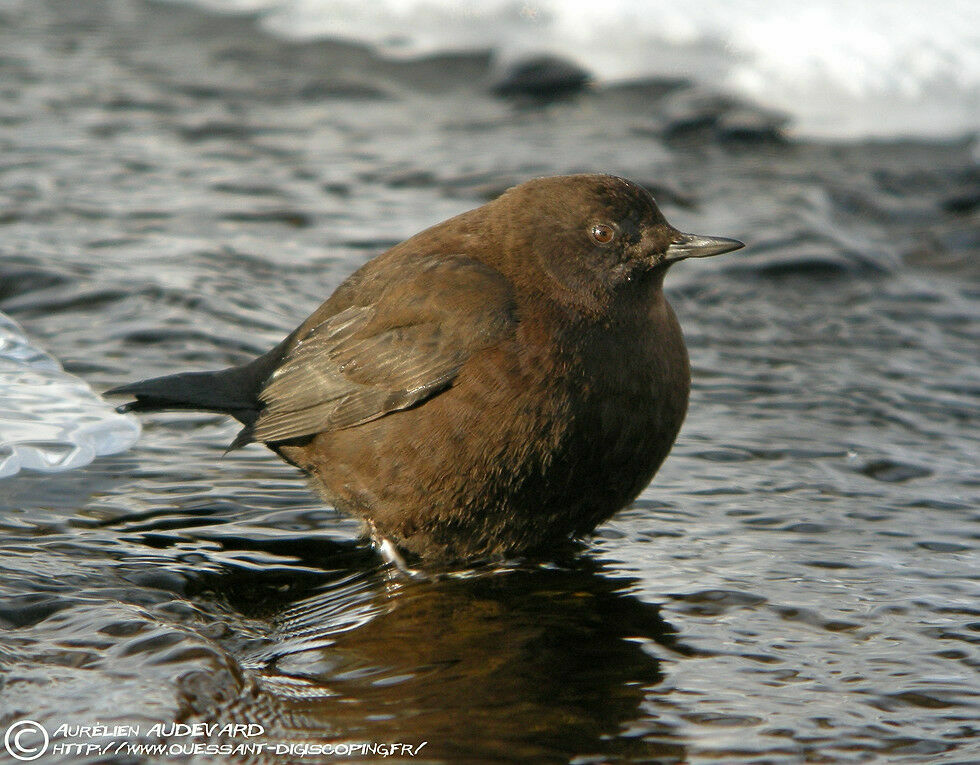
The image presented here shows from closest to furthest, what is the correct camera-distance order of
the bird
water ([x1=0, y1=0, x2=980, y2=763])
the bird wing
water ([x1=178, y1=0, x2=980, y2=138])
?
water ([x1=0, y1=0, x2=980, y2=763])
the bird
the bird wing
water ([x1=178, y1=0, x2=980, y2=138])

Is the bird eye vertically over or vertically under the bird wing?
over

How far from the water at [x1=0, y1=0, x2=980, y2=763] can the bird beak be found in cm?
86

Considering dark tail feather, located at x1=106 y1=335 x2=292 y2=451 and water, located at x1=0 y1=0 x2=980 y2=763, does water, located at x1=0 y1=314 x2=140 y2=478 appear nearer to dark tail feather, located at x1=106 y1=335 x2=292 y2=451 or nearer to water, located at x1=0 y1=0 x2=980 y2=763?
water, located at x1=0 y1=0 x2=980 y2=763

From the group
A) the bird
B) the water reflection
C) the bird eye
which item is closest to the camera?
the water reflection

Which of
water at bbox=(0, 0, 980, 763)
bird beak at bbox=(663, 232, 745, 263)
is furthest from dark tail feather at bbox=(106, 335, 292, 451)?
bird beak at bbox=(663, 232, 745, 263)

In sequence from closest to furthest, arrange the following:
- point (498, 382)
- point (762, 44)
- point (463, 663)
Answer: point (463, 663), point (498, 382), point (762, 44)

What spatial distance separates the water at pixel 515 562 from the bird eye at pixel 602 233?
928 mm

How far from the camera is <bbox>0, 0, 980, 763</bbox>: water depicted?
3.20m

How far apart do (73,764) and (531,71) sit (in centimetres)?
790

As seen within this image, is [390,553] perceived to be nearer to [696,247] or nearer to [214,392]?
[214,392]

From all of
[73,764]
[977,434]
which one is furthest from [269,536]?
[977,434]

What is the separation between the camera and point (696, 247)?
4.14 meters

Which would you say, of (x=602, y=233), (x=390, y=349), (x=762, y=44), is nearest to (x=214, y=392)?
(x=390, y=349)

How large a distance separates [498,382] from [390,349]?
0.49 meters
